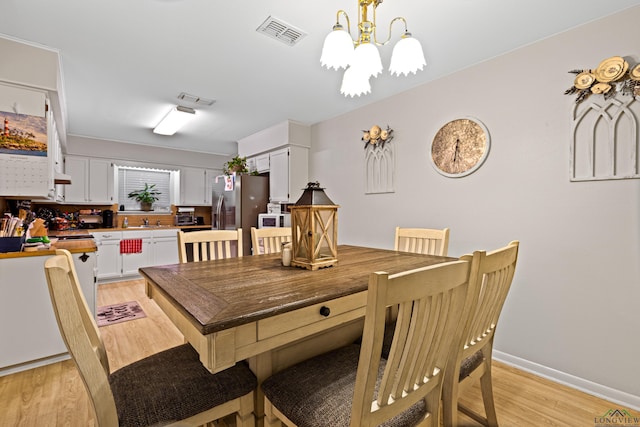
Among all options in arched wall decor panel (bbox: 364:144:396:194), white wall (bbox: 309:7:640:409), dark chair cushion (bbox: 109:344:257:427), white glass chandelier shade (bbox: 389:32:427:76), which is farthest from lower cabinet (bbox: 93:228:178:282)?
white glass chandelier shade (bbox: 389:32:427:76)

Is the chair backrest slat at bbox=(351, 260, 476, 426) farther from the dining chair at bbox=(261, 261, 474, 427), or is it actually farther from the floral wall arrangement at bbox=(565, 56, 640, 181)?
the floral wall arrangement at bbox=(565, 56, 640, 181)

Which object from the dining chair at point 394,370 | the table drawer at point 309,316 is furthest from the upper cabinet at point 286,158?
the dining chair at point 394,370

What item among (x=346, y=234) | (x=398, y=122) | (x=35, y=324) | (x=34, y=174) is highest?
(x=398, y=122)

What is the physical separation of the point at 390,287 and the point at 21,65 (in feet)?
10.1

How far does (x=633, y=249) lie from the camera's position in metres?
1.82

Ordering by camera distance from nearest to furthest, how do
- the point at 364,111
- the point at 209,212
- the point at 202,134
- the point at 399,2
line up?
the point at 399,2, the point at 364,111, the point at 202,134, the point at 209,212

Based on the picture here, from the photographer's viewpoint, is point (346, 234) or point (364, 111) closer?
point (364, 111)

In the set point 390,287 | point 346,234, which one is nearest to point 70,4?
point 390,287

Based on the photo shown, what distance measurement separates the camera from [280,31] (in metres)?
2.08

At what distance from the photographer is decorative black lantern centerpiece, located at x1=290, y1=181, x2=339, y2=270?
1481mm

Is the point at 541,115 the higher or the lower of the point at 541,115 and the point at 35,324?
the higher

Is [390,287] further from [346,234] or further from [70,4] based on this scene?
[346,234]

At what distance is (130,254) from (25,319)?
2790 mm

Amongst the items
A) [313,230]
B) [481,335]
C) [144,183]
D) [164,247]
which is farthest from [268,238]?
[144,183]
